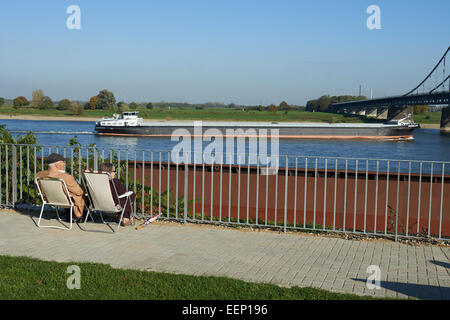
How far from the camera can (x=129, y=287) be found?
13.7 ft

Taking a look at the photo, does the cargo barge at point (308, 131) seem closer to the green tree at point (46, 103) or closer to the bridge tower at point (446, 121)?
the bridge tower at point (446, 121)

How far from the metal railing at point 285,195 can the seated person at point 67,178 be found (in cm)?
79

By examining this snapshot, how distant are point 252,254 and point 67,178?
257 cm

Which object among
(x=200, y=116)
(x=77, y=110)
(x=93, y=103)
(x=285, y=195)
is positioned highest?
(x=93, y=103)

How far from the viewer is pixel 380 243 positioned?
242 inches

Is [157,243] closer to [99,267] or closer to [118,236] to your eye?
[118,236]

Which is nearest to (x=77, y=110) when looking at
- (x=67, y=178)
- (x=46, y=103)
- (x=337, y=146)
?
(x=46, y=103)

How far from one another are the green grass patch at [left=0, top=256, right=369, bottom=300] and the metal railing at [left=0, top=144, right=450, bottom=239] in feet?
6.17

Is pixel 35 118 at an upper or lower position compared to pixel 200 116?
lower

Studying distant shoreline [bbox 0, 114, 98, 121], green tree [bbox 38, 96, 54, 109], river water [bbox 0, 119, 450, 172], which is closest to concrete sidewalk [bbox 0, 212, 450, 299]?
river water [bbox 0, 119, 450, 172]

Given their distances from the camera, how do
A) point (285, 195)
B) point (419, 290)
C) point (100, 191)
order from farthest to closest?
point (285, 195) → point (100, 191) → point (419, 290)

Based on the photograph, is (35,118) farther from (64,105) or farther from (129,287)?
(129,287)
